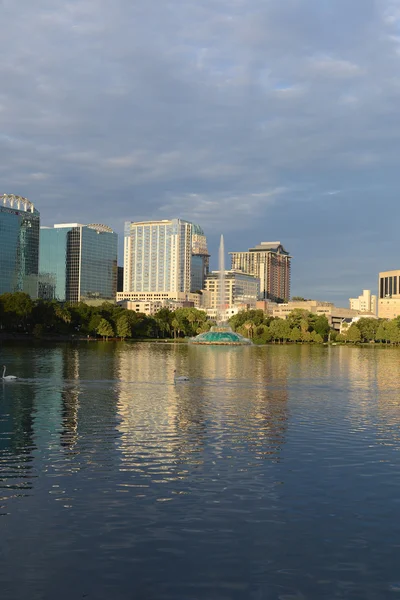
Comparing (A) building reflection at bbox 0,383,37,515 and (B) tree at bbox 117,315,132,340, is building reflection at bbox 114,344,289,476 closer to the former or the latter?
(A) building reflection at bbox 0,383,37,515

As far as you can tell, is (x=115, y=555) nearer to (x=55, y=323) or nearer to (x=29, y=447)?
(x=29, y=447)

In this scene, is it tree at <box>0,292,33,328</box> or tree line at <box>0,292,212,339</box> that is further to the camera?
tree line at <box>0,292,212,339</box>

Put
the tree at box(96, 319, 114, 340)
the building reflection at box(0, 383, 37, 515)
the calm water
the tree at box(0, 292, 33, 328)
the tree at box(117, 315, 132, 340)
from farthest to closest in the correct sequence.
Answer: the tree at box(117, 315, 132, 340) → the tree at box(96, 319, 114, 340) → the tree at box(0, 292, 33, 328) → the building reflection at box(0, 383, 37, 515) → the calm water

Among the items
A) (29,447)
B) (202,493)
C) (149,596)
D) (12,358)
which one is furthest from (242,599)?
(12,358)

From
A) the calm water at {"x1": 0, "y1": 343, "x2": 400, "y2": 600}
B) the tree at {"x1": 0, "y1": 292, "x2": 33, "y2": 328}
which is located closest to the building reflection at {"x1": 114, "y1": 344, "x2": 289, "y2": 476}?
the calm water at {"x1": 0, "y1": 343, "x2": 400, "y2": 600}

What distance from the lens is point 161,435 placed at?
31.1 meters

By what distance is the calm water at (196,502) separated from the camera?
49.4ft

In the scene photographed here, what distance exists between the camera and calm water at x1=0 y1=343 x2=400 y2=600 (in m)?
15.1

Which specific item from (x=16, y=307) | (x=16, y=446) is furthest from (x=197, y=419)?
(x=16, y=307)

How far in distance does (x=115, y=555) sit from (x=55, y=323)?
159 m

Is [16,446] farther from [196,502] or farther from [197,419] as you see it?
[197,419]

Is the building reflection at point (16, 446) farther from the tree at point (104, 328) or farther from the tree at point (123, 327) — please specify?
the tree at point (123, 327)

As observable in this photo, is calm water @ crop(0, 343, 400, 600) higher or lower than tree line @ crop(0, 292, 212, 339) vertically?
lower

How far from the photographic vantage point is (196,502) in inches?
804
